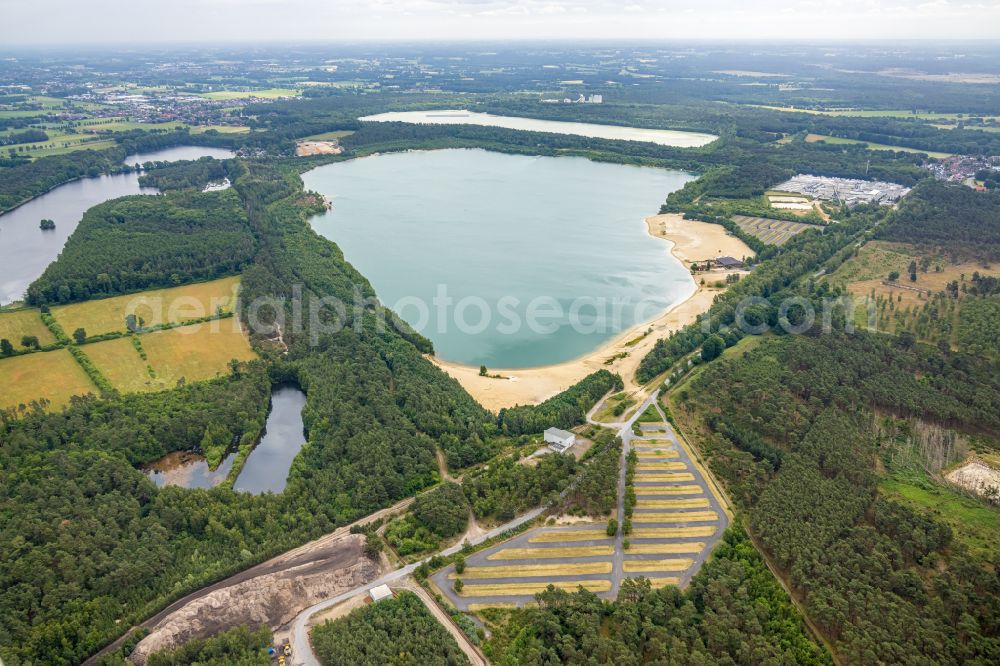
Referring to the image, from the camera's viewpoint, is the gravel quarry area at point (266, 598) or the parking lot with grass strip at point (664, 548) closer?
the gravel quarry area at point (266, 598)

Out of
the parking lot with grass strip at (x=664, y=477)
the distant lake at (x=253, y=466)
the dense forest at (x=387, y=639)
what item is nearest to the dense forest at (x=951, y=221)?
the parking lot with grass strip at (x=664, y=477)

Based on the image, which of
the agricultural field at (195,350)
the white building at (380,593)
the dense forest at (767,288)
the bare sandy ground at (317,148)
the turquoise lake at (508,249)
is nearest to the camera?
the white building at (380,593)

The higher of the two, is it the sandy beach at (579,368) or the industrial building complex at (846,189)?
the industrial building complex at (846,189)

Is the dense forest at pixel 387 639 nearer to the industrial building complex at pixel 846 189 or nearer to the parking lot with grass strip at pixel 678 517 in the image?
the parking lot with grass strip at pixel 678 517

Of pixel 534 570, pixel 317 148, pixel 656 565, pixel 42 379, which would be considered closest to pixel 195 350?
pixel 42 379

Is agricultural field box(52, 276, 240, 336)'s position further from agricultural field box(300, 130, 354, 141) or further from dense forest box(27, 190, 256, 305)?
agricultural field box(300, 130, 354, 141)

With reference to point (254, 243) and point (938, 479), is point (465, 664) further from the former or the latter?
point (254, 243)

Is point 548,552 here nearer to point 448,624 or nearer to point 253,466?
point 448,624
